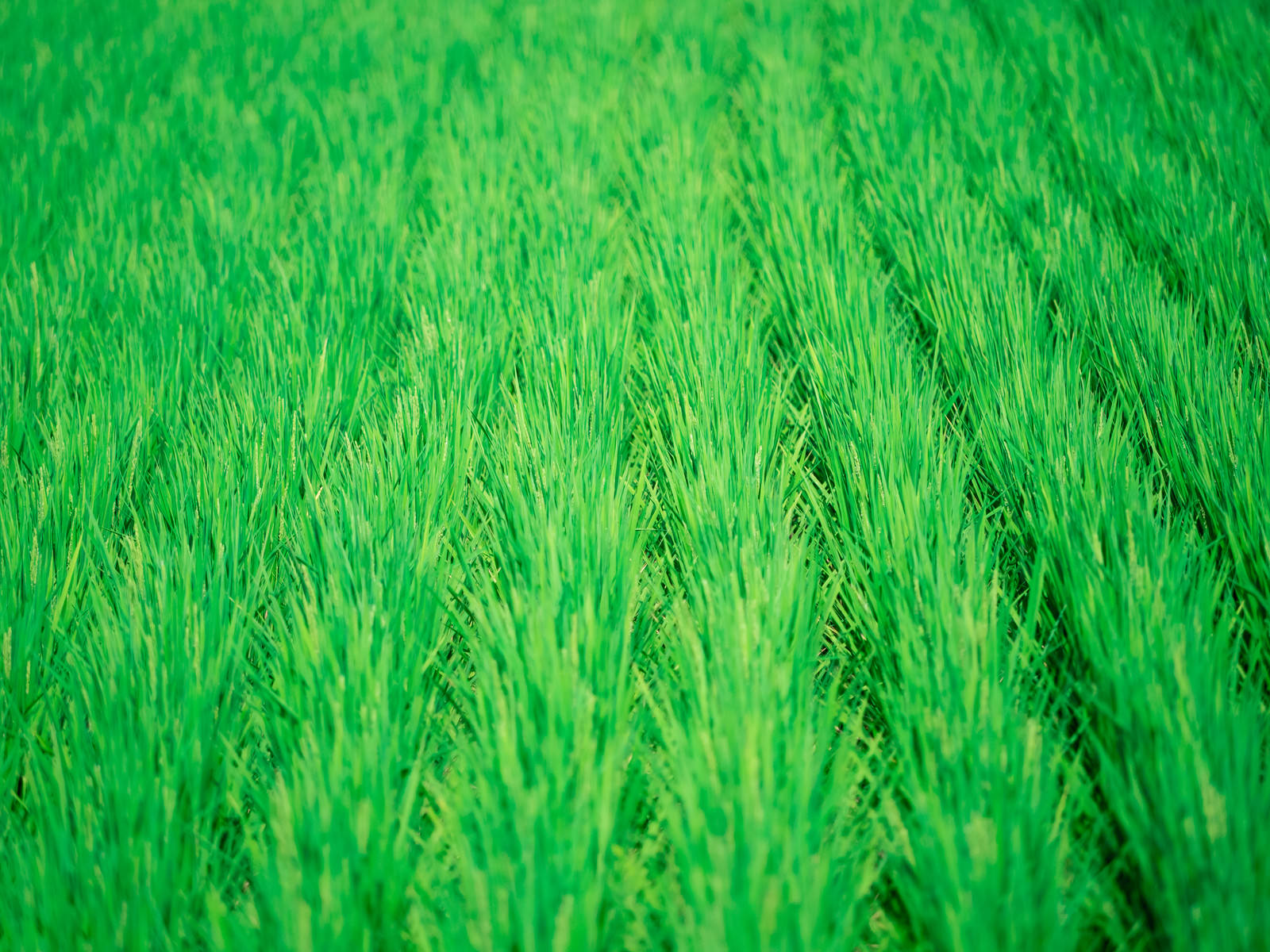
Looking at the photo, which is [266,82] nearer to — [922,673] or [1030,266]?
[1030,266]

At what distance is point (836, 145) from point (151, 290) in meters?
1.55

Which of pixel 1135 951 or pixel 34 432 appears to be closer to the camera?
pixel 1135 951

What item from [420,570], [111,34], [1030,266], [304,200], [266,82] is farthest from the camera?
[111,34]

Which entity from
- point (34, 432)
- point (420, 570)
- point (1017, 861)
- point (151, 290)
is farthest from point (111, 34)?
point (1017, 861)

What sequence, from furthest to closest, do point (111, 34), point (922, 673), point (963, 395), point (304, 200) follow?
point (111, 34)
point (304, 200)
point (963, 395)
point (922, 673)

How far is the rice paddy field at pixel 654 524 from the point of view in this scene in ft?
2.22

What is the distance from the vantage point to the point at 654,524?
104 cm

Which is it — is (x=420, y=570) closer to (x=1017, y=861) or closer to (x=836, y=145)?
(x=1017, y=861)

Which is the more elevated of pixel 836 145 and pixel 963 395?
pixel 836 145

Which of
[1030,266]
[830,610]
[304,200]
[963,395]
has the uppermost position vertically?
[304,200]

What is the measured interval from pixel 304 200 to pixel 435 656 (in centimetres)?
137

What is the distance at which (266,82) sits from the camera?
217 cm

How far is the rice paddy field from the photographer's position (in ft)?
2.22

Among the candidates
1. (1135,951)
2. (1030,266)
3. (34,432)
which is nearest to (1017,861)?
(1135,951)
